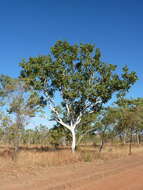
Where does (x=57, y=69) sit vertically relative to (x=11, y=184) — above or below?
above

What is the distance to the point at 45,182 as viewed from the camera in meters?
8.27

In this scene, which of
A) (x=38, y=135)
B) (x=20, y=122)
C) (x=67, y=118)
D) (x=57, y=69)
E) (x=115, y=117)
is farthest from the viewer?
(x=38, y=135)

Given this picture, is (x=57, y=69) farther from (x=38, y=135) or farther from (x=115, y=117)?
(x=38, y=135)

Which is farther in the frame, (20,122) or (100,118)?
(100,118)

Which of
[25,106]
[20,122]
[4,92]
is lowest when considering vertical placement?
[20,122]

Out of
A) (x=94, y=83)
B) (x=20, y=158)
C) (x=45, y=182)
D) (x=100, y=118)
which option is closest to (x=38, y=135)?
(x=100, y=118)

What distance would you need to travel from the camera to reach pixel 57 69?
805 inches

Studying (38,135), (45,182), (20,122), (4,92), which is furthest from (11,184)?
(38,135)

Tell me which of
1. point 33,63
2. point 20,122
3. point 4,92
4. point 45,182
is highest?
point 33,63

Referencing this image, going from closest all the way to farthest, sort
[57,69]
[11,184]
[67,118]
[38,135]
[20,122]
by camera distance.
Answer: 1. [11,184]
2. [20,122]
3. [57,69]
4. [67,118]
5. [38,135]

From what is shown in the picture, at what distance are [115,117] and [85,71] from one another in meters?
7.76

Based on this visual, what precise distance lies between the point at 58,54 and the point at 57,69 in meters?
1.40

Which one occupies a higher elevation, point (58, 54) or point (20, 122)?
point (58, 54)

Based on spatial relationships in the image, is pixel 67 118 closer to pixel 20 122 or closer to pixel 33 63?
pixel 33 63
